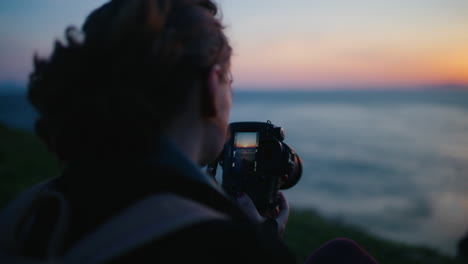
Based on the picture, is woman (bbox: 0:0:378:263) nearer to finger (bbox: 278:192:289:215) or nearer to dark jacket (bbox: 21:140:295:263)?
dark jacket (bbox: 21:140:295:263)

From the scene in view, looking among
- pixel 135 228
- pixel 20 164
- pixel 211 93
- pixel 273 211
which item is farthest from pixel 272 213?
pixel 20 164

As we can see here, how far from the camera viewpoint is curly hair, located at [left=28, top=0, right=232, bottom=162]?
77cm

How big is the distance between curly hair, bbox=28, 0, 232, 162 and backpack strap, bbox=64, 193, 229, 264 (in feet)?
0.51

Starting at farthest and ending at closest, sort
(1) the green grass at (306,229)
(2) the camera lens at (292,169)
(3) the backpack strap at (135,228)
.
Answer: (1) the green grass at (306,229)
(2) the camera lens at (292,169)
(3) the backpack strap at (135,228)

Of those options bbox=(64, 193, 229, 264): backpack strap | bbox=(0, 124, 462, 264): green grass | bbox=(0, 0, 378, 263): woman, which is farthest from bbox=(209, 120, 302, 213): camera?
bbox=(0, 124, 462, 264): green grass

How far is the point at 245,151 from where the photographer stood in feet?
4.82

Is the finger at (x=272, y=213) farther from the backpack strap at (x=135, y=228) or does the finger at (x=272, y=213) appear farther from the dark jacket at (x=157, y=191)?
the backpack strap at (x=135, y=228)

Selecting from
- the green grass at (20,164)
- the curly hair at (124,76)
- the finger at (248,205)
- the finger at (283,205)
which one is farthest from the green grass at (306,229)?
the curly hair at (124,76)

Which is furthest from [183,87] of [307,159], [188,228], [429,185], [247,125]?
[307,159]

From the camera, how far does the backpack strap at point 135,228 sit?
653mm

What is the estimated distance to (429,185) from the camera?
1602 cm

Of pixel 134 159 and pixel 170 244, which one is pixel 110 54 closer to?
pixel 134 159

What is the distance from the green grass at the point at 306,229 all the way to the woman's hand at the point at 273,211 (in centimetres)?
261

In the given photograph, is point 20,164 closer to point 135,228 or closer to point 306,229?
point 306,229
